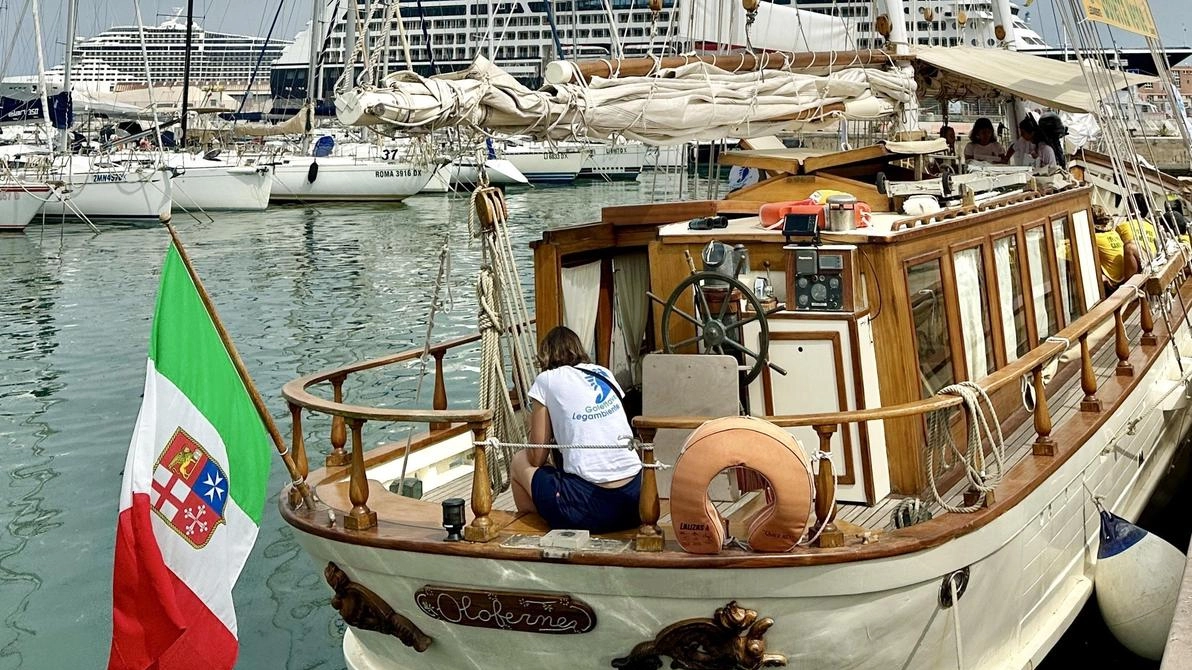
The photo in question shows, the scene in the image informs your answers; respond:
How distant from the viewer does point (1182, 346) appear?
10648 mm

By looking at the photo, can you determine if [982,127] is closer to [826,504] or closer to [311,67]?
[826,504]

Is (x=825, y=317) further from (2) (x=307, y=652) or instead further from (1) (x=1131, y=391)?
(2) (x=307, y=652)

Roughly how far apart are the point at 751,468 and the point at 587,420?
91 centimetres

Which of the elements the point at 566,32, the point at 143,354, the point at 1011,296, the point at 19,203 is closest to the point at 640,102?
the point at 1011,296

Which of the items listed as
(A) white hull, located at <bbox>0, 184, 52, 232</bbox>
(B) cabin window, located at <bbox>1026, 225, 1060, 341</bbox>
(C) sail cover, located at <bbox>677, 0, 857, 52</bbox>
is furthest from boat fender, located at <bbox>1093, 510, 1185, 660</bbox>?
(A) white hull, located at <bbox>0, 184, 52, 232</bbox>

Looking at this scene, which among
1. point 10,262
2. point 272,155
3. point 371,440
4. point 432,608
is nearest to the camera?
point 432,608

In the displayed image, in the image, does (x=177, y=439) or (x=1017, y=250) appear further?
(x=1017, y=250)

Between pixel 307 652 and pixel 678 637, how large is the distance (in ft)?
12.2

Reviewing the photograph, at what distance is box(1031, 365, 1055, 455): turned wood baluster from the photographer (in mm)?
6453

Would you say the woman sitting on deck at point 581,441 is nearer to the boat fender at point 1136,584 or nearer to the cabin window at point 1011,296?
the cabin window at point 1011,296

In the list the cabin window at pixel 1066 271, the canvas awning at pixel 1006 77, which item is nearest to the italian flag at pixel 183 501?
the cabin window at pixel 1066 271

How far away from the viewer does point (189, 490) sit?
18.8ft

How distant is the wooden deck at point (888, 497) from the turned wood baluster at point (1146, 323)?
29cm

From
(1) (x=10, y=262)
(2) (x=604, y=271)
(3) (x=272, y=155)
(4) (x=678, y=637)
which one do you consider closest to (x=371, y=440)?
(2) (x=604, y=271)
